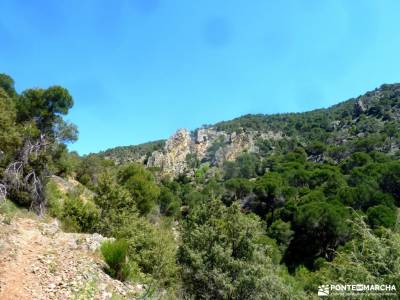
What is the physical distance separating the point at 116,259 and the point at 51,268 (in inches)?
72.5

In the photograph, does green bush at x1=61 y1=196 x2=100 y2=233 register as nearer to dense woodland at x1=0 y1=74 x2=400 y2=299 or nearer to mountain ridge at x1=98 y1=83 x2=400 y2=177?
dense woodland at x1=0 y1=74 x2=400 y2=299

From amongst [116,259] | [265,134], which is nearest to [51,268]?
[116,259]

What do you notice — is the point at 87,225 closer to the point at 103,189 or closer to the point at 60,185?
the point at 103,189

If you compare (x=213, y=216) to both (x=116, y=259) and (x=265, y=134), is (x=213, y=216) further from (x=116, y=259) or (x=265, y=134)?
(x=265, y=134)

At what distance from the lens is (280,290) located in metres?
15.5

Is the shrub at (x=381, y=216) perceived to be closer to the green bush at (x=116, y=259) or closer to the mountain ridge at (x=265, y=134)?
the green bush at (x=116, y=259)

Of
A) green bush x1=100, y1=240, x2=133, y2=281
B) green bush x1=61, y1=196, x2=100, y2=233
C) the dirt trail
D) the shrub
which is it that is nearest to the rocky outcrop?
the shrub

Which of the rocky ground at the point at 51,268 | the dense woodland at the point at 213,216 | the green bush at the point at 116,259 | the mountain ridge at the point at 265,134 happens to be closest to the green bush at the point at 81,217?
the dense woodland at the point at 213,216

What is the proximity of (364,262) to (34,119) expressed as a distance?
2772 centimetres

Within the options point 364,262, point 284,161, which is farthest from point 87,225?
point 284,161

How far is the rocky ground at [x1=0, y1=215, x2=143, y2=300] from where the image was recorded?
29.5 ft

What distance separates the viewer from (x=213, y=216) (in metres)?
17.9

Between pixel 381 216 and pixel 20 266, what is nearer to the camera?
pixel 20 266

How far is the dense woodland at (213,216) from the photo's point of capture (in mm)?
11516
